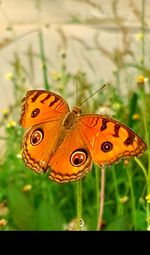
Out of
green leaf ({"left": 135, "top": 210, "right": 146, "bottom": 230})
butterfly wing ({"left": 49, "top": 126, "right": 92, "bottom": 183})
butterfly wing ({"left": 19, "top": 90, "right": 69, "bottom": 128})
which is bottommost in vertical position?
butterfly wing ({"left": 49, "top": 126, "right": 92, "bottom": 183})

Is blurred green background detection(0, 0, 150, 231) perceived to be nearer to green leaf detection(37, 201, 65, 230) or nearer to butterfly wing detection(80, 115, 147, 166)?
green leaf detection(37, 201, 65, 230)

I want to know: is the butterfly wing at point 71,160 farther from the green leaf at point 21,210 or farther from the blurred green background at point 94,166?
the green leaf at point 21,210

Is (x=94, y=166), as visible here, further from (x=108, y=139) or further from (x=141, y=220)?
(x=108, y=139)

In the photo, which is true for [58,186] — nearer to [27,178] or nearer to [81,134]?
[27,178]

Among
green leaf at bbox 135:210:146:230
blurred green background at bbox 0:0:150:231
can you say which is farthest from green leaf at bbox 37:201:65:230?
green leaf at bbox 135:210:146:230

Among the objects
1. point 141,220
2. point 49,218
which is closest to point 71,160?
point 49,218

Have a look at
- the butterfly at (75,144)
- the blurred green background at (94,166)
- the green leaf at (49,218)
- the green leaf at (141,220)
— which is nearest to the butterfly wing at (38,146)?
the butterfly at (75,144)
